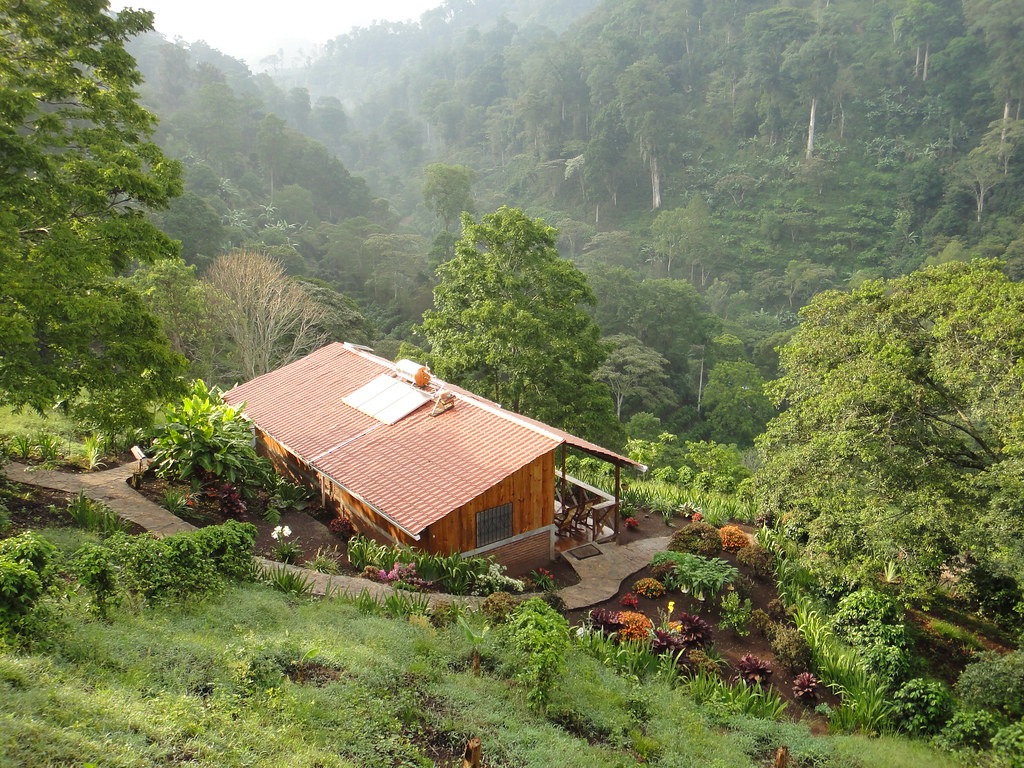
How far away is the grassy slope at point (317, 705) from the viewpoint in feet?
15.2

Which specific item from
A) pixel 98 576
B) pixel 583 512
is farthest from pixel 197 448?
pixel 583 512

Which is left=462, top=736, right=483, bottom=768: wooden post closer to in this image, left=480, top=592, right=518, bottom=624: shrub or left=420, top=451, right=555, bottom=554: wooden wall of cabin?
left=480, top=592, right=518, bottom=624: shrub

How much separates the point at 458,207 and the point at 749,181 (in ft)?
92.5

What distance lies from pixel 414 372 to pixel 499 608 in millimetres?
7420

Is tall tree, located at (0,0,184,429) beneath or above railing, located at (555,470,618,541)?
above

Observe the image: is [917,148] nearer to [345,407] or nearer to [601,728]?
[345,407]

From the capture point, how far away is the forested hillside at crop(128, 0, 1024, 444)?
132 ft

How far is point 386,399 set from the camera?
14695 mm

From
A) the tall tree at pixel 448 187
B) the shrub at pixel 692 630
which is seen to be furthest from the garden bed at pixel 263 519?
the tall tree at pixel 448 187

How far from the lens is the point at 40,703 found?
4.57 metres

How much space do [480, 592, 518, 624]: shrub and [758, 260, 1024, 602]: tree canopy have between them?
5096 millimetres

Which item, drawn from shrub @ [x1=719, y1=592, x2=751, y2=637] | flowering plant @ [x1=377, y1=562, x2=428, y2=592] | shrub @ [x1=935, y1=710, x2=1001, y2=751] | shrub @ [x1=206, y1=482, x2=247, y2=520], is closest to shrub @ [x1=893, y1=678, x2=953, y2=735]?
shrub @ [x1=935, y1=710, x2=1001, y2=751]

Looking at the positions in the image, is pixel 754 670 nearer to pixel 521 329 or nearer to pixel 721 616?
pixel 721 616

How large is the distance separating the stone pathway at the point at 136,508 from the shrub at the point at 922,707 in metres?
5.69
